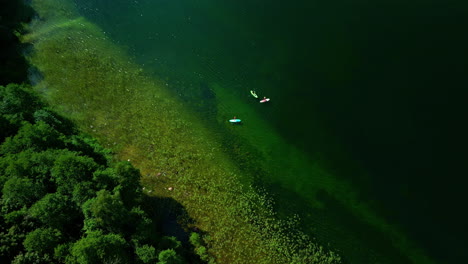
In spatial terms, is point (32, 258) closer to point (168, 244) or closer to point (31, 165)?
point (31, 165)

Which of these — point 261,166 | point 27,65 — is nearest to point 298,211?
point 261,166

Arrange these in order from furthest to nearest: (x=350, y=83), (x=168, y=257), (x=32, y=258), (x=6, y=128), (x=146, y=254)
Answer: (x=350, y=83) < (x=6, y=128) < (x=146, y=254) < (x=168, y=257) < (x=32, y=258)

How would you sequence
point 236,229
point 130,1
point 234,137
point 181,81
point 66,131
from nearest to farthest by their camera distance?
point 236,229, point 66,131, point 234,137, point 181,81, point 130,1

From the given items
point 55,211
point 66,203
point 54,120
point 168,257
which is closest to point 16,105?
point 54,120

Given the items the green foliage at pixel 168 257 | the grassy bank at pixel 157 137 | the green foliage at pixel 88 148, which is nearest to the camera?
the green foliage at pixel 168 257

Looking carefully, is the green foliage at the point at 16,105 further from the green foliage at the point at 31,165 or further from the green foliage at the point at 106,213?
the green foliage at the point at 106,213

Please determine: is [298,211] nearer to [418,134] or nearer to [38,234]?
[418,134]

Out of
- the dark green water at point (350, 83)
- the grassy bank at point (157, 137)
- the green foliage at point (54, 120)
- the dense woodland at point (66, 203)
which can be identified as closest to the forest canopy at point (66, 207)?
the dense woodland at point (66, 203)
